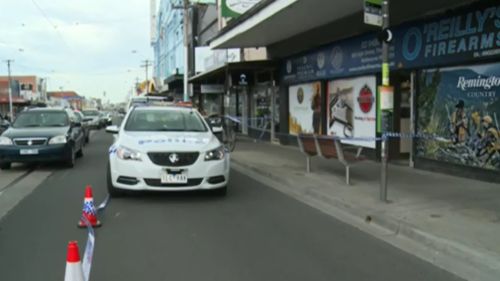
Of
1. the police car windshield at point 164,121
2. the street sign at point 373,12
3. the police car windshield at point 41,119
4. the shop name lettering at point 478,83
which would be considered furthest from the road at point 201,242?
the police car windshield at point 41,119

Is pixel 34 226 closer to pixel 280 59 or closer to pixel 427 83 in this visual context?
pixel 427 83

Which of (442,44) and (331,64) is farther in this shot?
(331,64)

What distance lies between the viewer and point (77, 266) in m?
4.03

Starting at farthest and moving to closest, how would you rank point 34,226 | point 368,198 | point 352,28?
point 352,28
point 368,198
point 34,226

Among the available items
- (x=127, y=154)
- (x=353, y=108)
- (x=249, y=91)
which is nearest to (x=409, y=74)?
(x=353, y=108)

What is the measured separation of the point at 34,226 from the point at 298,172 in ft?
20.9

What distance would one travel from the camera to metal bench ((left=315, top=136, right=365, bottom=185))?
419 inches

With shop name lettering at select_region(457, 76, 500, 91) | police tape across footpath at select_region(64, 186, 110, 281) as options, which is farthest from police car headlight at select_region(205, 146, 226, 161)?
shop name lettering at select_region(457, 76, 500, 91)

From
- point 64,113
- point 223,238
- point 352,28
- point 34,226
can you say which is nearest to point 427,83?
point 352,28

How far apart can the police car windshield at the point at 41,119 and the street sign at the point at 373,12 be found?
385 inches

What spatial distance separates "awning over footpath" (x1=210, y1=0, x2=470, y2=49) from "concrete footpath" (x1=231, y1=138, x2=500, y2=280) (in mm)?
3445

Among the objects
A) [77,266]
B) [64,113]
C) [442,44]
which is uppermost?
[442,44]

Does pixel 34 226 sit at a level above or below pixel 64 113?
below

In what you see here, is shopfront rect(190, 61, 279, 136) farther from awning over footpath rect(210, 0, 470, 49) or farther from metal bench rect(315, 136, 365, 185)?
metal bench rect(315, 136, 365, 185)
